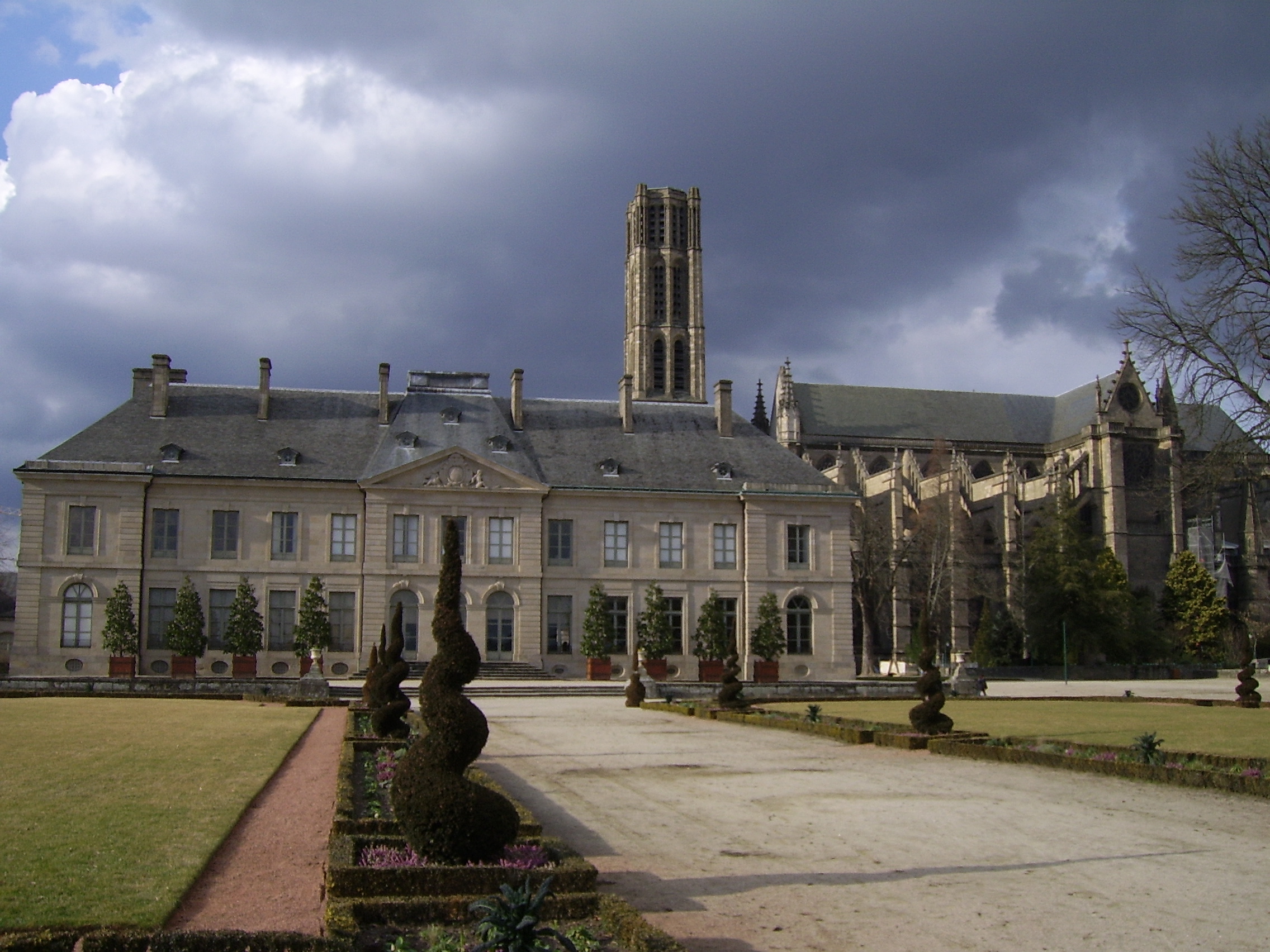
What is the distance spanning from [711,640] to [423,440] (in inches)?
507

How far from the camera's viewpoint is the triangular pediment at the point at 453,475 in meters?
42.6

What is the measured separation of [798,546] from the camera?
148 ft

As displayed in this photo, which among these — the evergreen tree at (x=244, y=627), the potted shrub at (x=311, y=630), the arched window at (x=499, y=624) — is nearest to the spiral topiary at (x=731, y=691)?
the arched window at (x=499, y=624)

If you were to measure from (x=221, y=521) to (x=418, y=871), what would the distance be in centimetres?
3655

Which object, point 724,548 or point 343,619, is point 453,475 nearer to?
point 343,619

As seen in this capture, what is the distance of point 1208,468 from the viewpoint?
2348cm

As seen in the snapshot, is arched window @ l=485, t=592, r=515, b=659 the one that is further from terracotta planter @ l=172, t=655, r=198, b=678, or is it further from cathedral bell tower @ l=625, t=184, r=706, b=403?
cathedral bell tower @ l=625, t=184, r=706, b=403

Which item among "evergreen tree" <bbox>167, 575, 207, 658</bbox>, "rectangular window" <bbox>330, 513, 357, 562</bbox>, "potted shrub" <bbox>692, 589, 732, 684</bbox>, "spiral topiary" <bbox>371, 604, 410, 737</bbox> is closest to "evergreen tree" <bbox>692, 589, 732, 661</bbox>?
"potted shrub" <bbox>692, 589, 732, 684</bbox>

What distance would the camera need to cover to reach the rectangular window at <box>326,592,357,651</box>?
41.9m

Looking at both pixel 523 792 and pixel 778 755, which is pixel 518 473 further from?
pixel 523 792

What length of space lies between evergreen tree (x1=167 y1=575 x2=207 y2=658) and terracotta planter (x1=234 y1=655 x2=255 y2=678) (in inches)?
48.3

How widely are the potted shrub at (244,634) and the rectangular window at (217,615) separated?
0.73 metres

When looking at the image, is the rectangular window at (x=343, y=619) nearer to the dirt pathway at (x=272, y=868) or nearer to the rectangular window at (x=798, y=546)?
the rectangular window at (x=798, y=546)

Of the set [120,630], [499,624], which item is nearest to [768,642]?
[499,624]
